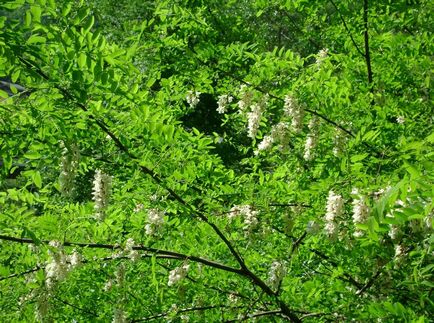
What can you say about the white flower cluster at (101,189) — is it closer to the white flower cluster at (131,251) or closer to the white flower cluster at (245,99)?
the white flower cluster at (131,251)

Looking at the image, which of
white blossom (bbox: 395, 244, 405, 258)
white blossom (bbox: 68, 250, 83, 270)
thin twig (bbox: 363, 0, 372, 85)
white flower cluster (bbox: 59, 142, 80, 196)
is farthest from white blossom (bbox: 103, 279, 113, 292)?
thin twig (bbox: 363, 0, 372, 85)

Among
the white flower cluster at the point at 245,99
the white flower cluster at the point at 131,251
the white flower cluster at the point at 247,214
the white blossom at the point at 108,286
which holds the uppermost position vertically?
the white flower cluster at the point at 245,99

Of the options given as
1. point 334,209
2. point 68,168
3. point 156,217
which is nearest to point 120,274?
point 156,217

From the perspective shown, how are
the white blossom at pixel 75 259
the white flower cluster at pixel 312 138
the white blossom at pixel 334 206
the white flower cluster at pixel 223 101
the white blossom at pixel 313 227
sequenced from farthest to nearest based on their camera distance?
the white flower cluster at pixel 223 101, the white flower cluster at pixel 312 138, the white blossom at pixel 75 259, the white blossom at pixel 313 227, the white blossom at pixel 334 206

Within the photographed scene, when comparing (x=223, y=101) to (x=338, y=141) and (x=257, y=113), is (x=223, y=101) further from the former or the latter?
(x=338, y=141)

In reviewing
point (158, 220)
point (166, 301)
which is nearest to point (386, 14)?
point (158, 220)

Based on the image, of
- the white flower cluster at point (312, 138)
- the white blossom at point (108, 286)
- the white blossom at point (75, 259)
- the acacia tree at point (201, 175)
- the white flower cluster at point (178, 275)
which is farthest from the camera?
the white blossom at point (108, 286)

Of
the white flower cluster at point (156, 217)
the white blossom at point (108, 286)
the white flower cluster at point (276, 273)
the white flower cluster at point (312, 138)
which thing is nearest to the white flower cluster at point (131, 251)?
the white flower cluster at point (156, 217)

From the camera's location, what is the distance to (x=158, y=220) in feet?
13.2

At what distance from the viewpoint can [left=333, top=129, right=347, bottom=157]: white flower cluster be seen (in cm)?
453

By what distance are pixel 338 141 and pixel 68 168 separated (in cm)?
223

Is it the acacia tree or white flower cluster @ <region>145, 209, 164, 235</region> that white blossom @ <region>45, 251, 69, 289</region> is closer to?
the acacia tree

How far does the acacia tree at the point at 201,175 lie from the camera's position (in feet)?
10.8

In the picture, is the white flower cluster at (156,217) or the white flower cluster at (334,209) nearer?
the white flower cluster at (334,209)
